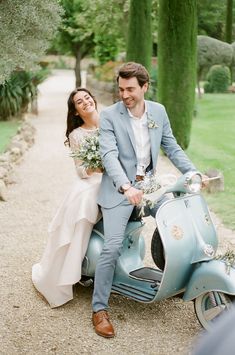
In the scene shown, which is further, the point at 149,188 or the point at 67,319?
the point at 67,319

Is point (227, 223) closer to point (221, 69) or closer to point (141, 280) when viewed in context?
point (141, 280)

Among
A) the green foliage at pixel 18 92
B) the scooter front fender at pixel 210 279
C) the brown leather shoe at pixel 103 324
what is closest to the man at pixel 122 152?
the brown leather shoe at pixel 103 324

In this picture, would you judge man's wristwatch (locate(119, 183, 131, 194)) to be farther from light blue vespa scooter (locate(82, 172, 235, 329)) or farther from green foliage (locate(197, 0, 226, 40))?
green foliage (locate(197, 0, 226, 40))

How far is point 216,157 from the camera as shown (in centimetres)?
1006

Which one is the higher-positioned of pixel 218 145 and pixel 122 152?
pixel 122 152

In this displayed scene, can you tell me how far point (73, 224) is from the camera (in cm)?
365

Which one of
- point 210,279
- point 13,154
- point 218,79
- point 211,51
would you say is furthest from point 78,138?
point 218,79

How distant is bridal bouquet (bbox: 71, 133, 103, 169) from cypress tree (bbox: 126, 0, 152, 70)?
33.6ft

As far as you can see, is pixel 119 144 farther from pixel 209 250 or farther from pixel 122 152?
pixel 209 250

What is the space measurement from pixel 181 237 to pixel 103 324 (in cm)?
74

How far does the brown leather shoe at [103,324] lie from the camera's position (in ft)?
10.8

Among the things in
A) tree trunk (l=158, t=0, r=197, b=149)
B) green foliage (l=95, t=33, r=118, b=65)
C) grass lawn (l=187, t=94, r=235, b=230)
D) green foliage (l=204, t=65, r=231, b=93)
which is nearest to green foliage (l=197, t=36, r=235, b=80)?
grass lawn (l=187, t=94, r=235, b=230)

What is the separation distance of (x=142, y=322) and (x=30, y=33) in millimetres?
3397

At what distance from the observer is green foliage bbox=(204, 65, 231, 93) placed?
74.9 feet
